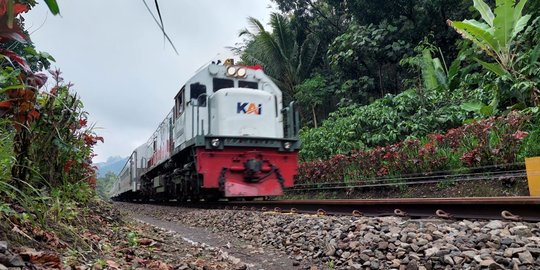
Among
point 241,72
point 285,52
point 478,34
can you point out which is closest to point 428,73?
point 478,34

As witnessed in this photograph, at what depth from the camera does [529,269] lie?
2.25 m

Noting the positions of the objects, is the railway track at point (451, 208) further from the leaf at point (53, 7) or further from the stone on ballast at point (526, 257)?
the leaf at point (53, 7)

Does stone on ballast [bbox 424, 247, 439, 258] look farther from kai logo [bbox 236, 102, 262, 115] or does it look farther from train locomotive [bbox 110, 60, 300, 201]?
kai logo [bbox 236, 102, 262, 115]

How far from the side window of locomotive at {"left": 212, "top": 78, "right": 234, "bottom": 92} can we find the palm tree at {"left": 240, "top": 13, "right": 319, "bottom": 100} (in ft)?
33.6

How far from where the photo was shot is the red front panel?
763 cm

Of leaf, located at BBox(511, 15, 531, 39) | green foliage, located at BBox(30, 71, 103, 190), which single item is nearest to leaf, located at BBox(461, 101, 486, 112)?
leaf, located at BBox(511, 15, 531, 39)

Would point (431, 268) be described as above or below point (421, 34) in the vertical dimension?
below

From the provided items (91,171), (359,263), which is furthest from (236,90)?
(359,263)

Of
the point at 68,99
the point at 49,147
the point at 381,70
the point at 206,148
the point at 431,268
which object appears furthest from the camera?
the point at 381,70

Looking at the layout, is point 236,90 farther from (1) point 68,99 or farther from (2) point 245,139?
(1) point 68,99

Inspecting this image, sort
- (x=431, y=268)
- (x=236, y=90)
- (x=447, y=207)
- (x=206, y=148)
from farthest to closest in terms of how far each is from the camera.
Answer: (x=236, y=90) < (x=206, y=148) < (x=447, y=207) < (x=431, y=268)

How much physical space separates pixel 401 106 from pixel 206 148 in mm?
5749

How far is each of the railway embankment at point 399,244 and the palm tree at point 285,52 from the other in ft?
50.8

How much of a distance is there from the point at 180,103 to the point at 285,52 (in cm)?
1099
